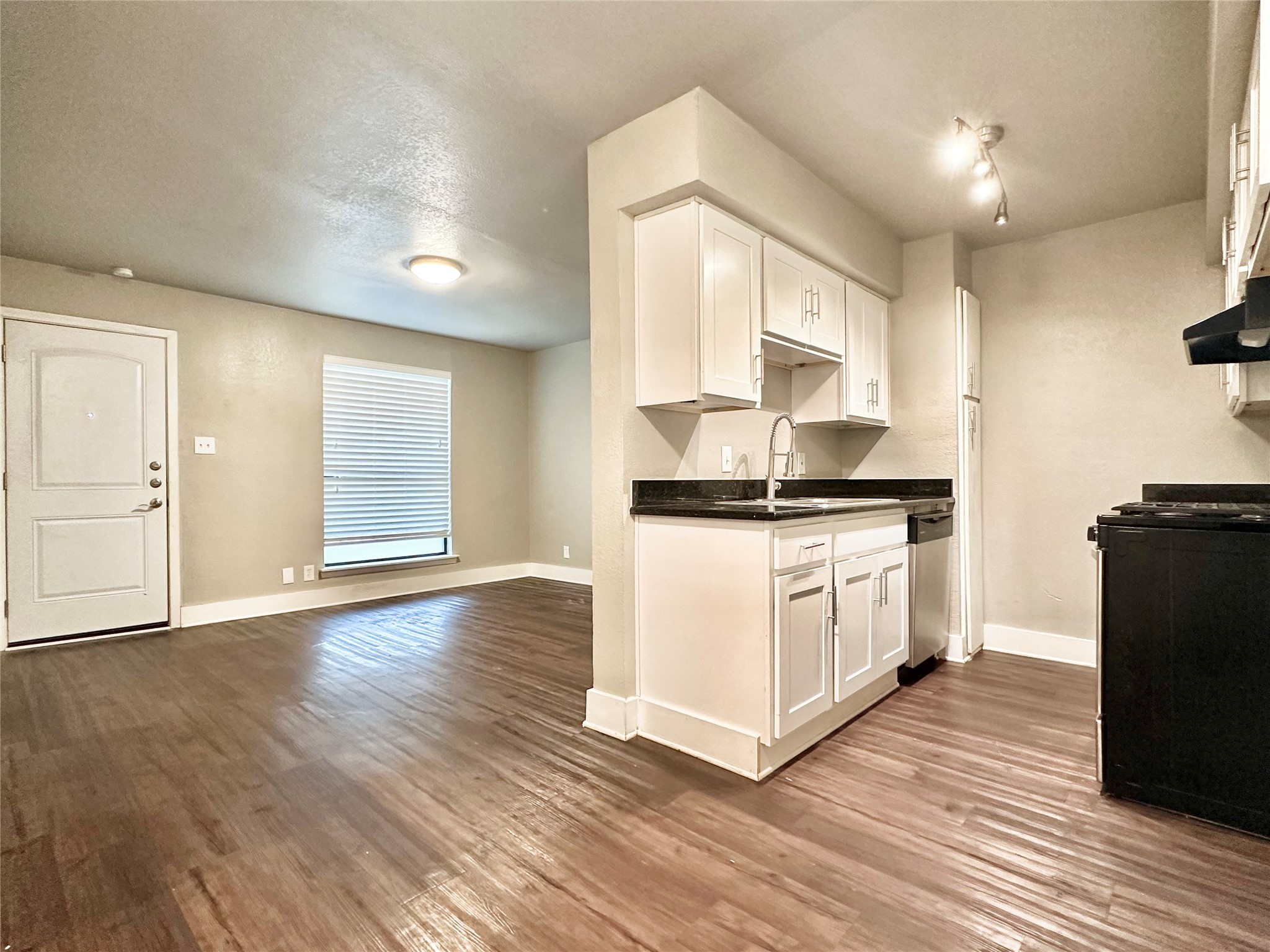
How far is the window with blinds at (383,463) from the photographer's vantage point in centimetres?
542

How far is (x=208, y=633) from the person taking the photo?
4.31 m

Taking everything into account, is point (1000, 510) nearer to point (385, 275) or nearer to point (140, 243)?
point (385, 275)

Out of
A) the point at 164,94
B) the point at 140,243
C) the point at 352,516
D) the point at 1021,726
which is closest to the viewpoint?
the point at 164,94

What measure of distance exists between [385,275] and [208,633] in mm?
2845

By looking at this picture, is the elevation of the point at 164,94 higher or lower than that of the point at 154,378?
higher

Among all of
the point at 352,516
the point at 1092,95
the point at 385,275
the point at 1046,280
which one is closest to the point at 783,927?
the point at 1092,95

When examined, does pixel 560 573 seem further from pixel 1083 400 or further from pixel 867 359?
pixel 1083 400

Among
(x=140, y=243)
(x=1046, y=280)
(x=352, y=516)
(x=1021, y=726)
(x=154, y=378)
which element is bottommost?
(x=1021, y=726)

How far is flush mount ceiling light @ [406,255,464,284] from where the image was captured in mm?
4020

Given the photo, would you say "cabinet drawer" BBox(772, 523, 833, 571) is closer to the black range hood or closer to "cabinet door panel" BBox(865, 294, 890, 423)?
the black range hood

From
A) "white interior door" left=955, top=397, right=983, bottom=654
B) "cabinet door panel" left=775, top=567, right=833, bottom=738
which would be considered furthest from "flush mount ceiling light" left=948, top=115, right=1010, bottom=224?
"cabinet door panel" left=775, top=567, right=833, bottom=738

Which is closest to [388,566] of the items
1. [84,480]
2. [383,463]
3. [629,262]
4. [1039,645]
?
[383,463]

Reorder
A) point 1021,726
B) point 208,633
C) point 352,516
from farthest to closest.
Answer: point 352,516
point 208,633
point 1021,726

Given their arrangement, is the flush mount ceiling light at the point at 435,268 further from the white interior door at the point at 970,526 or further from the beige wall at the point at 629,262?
the white interior door at the point at 970,526
